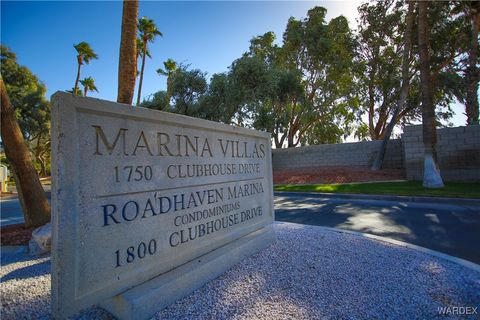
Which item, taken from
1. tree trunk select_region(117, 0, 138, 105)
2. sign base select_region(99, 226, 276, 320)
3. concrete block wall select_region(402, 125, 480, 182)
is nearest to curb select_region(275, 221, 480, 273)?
sign base select_region(99, 226, 276, 320)

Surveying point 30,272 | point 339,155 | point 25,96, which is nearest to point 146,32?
point 25,96

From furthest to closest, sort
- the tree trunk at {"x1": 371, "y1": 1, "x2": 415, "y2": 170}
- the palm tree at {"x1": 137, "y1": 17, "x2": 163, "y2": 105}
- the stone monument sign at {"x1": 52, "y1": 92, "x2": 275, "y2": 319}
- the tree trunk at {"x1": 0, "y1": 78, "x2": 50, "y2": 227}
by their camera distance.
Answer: the palm tree at {"x1": 137, "y1": 17, "x2": 163, "y2": 105} < the tree trunk at {"x1": 371, "y1": 1, "x2": 415, "y2": 170} < the tree trunk at {"x1": 0, "y1": 78, "x2": 50, "y2": 227} < the stone monument sign at {"x1": 52, "y1": 92, "x2": 275, "y2": 319}

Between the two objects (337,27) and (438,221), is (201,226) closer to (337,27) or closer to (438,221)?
(438,221)

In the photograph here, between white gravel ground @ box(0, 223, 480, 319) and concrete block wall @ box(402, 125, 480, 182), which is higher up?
concrete block wall @ box(402, 125, 480, 182)

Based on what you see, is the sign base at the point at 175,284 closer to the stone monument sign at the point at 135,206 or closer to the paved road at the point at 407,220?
the stone monument sign at the point at 135,206

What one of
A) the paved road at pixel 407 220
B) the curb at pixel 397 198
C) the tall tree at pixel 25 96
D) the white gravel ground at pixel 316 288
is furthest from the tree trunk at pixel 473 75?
the tall tree at pixel 25 96

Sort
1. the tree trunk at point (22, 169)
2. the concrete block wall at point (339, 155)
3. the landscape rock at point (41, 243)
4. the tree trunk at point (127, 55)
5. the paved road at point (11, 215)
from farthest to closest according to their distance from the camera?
the concrete block wall at point (339, 155) < the paved road at point (11, 215) < the tree trunk at point (22, 169) < the tree trunk at point (127, 55) < the landscape rock at point (41, 243)

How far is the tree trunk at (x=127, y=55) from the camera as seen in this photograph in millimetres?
5828

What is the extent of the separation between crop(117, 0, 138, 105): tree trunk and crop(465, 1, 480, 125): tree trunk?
16765 mm

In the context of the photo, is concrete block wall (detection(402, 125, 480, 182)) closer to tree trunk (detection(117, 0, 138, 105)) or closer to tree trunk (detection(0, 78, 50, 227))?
tree trunk (detection(117, 0, 138, 105))

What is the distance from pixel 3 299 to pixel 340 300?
3777 millimetres

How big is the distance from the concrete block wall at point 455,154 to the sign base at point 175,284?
1294 cm

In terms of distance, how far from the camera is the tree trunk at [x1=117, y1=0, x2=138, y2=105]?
19.1ft

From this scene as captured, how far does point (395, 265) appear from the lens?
368 centimetres
